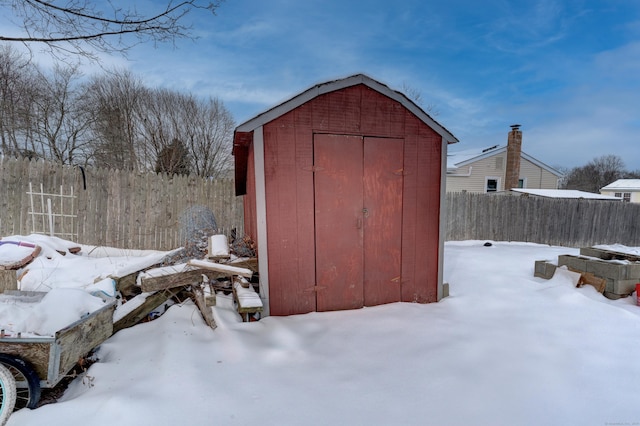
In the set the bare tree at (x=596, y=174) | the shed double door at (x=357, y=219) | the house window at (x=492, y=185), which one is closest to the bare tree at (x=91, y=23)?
the shed double door at (x=357, y=219)

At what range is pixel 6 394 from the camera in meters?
1.58

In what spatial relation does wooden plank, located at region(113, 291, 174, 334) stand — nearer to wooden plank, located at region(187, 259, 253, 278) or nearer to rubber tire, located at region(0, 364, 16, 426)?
Answer: wooden plank, located at region(187, 259, 253, 278)

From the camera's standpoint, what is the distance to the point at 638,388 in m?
2.03

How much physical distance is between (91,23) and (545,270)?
7159mm

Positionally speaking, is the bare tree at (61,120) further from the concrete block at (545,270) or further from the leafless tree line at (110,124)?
the concrete block at (545,270)

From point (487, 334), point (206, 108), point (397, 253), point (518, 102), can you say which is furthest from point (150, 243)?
point (518, 102)

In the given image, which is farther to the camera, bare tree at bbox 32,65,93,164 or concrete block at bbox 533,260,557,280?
bare tree at bbox 32,65,93,164

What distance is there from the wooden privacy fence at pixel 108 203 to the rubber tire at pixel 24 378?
5376 mm

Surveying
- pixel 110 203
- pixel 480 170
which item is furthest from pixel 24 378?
pixel 480 170

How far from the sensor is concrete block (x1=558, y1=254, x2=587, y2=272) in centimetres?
435

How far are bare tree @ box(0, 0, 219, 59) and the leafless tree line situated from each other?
11383mm

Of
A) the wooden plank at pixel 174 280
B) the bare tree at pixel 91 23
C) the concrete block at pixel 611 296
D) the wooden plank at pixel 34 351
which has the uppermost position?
the bare tree at pixel 91 23

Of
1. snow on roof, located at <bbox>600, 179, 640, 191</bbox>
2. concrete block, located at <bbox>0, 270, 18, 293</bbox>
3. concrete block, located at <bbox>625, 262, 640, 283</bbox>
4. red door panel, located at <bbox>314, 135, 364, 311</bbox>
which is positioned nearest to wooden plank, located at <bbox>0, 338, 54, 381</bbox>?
red door panel, located at <bbox>314, 135, 364, 311</bbox>

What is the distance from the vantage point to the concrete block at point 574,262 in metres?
4.35
